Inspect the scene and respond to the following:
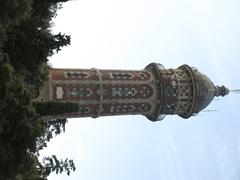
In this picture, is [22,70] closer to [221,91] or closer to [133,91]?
[133,91]

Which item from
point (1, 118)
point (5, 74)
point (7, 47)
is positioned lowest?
point (1, 118)

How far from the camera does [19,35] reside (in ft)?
120

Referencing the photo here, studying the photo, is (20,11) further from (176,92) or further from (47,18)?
(176,92)

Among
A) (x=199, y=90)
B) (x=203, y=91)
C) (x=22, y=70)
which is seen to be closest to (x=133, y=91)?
(x=199, y=90)

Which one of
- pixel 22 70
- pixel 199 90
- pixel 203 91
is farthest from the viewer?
pixel 203 91

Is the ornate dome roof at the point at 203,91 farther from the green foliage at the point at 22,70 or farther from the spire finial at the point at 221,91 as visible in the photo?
the green foliage at the point at 22,70

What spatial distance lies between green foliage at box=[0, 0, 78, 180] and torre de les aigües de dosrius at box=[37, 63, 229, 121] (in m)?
8.42

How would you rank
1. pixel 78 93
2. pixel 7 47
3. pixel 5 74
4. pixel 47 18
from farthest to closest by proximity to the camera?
1. pixel 78 93
2. pixel 47 18
3. pixel 7 47
4. pixel 5 74

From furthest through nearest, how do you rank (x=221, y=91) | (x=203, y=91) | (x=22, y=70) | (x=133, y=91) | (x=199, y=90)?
(x=221, y=91)
(x=203, y=91)
(x=199, y=90)
(x=133, y=91)
(x=22, y=70)

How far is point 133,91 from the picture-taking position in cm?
5234

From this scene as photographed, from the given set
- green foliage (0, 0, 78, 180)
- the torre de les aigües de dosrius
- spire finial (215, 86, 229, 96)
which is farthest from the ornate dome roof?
green foliage (0, 0, 78, 180)

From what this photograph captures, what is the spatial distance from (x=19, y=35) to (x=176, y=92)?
20.8m

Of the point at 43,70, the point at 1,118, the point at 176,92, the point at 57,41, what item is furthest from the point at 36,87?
Answer: the point at 176,92

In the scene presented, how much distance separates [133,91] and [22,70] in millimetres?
16218
